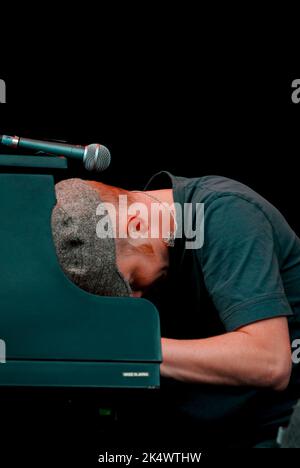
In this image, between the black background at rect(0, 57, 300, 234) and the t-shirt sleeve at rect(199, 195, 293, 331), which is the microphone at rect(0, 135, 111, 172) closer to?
the t-shirt sleeve at rect(199, 195, 293, 331)

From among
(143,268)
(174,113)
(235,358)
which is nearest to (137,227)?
(143,268)

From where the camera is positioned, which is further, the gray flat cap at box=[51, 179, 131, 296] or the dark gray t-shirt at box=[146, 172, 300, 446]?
the dark gray t-shirt at box=[146, 172, 300, 446]

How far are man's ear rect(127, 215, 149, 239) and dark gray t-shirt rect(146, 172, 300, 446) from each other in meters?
0.10

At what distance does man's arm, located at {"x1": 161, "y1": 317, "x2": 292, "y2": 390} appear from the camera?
135 cm

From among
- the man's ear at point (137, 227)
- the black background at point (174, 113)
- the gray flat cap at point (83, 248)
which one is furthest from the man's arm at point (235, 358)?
the black background at point (174, 113)

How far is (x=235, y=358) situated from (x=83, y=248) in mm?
372

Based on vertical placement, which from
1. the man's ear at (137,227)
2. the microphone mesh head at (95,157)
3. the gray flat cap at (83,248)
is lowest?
the gray flat cap at (83,248)

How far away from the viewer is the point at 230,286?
1.47 metres

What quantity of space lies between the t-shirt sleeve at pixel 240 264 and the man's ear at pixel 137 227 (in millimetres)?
137

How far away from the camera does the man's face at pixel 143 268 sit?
5.04 feet

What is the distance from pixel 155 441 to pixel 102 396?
56cm

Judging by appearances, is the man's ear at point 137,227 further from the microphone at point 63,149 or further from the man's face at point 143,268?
the microphone at point 63,149

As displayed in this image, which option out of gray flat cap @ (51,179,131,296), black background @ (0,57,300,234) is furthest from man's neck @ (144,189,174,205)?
black background @ (0,57,300,234)

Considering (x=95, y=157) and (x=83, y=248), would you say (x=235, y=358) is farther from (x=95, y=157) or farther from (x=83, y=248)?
(x=95, y=157)
